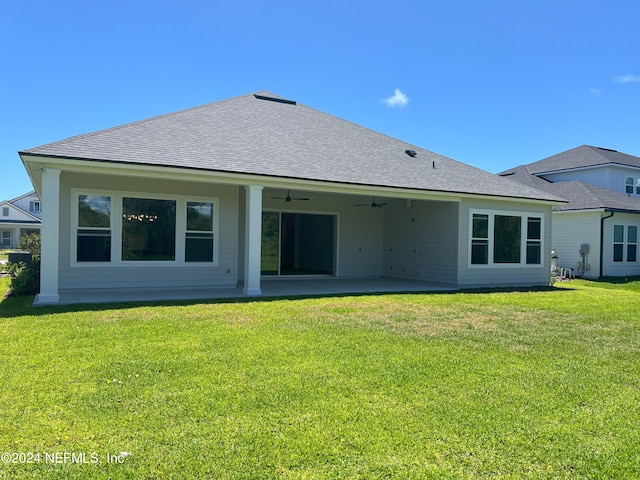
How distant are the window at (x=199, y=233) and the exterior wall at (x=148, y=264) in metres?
0.21

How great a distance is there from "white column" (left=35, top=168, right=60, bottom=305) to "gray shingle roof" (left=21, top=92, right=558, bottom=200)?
0.53 m

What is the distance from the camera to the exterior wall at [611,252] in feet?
62.4

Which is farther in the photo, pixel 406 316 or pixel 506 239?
pixel 506 239

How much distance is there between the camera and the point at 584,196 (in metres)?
20.3

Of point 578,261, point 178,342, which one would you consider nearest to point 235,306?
point 178,342

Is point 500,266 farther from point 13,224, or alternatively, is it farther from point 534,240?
point 13,224

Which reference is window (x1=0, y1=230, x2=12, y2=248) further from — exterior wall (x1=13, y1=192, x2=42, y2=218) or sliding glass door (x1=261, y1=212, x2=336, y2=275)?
sliding glass door (x1=261, y1=212, x2=336, y2=275)

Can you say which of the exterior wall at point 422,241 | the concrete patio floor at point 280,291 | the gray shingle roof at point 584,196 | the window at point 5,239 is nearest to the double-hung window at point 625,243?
the gray shingle roof at point 584,196

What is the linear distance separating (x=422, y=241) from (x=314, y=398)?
11624 mm

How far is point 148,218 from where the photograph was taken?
1166 centimetres

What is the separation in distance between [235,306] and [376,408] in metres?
5.64

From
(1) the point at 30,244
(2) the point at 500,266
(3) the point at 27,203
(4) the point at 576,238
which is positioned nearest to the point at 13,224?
(3) the point at 27,203

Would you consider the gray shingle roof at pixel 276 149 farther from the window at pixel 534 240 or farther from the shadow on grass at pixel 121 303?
the shadow on grass at pixel 121 303

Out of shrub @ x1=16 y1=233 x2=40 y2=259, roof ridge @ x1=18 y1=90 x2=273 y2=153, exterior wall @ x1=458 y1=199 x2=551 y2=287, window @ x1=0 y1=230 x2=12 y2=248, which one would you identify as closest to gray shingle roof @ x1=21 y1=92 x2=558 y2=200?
roof ridge @ x1=18 y1=90 x2=273 y2=153
